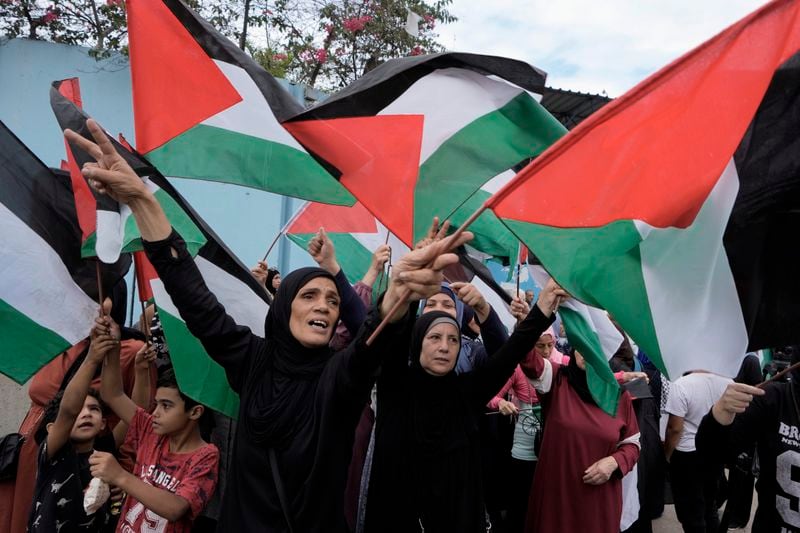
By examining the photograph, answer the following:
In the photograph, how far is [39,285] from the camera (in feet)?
8.52

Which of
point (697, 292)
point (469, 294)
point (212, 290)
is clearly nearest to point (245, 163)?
point (212, 290)

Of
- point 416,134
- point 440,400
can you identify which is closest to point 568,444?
point 440,400

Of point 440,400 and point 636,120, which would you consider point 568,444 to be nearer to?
point 440,400

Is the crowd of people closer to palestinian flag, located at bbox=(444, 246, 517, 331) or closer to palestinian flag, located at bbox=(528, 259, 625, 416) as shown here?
palestinian flag, located at bbox=(528, 259, 625, 416)

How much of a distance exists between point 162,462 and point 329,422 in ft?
3.37

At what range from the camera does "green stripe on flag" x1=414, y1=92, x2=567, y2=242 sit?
2.43 metres

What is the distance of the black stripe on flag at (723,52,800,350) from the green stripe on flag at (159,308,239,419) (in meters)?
2.02

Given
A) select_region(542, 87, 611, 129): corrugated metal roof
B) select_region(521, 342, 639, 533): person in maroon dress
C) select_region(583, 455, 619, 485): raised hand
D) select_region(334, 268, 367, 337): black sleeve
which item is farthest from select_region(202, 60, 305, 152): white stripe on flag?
select_region(542, 87, 611, 129): corrugated metal roof

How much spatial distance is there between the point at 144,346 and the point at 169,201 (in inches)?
34.0

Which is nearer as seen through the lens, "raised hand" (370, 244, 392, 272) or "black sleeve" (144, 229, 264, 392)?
"black sleeve" (144, 229, 264, 392)

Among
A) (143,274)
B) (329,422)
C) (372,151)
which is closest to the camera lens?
(329,422)

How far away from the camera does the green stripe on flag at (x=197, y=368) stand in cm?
258

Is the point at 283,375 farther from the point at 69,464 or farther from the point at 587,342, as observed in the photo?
the point at 587,342

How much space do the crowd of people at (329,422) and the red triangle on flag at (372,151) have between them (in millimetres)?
320
